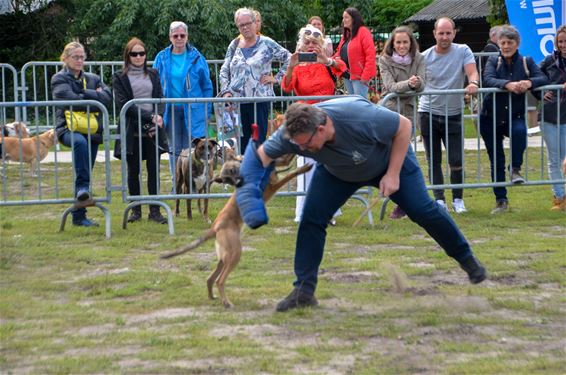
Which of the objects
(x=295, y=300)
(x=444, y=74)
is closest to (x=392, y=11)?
(x=444, y=74)

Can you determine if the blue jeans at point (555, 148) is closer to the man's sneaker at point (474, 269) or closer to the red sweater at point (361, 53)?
the red sweater at point (361, 53)

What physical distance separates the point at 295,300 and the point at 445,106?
456 centimetres

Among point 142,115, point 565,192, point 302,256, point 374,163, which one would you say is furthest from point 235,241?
point 565,192

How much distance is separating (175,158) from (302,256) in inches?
168

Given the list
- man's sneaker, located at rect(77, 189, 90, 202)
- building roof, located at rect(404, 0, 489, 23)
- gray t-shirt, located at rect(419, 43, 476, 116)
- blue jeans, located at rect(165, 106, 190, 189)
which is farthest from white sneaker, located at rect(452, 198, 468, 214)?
building roof, located at rect(404, 0, 489, 23)

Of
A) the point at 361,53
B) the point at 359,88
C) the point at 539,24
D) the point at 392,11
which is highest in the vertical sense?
the point at 392,11

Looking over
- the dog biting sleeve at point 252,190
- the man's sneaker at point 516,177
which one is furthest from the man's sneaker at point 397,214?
the dog biting sleeve at point 252,190

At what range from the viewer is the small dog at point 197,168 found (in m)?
10.8

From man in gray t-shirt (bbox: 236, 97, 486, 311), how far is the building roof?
25409mm

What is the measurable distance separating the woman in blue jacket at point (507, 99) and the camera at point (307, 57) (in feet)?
6.03

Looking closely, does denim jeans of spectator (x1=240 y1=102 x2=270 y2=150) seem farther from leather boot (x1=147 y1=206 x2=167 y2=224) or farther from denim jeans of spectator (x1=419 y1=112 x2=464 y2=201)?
denim jeans of spectator (x1=419 y1=112 x2=464 y2=201)

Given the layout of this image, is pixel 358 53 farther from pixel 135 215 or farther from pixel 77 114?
pixel 77 114

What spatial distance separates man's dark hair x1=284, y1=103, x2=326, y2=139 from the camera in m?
6.21

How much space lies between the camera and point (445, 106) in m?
11.1
